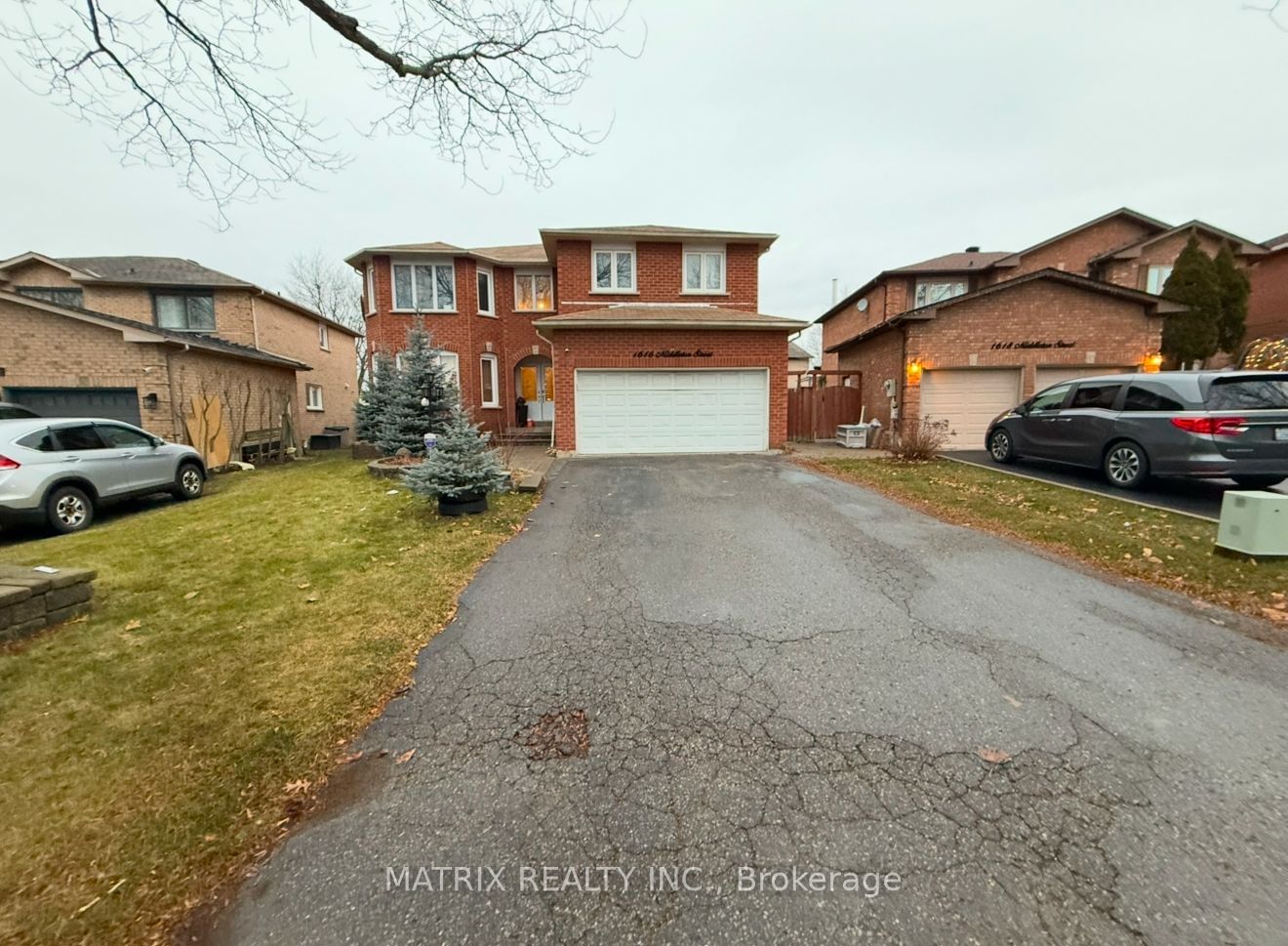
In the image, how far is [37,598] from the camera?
3881 mm

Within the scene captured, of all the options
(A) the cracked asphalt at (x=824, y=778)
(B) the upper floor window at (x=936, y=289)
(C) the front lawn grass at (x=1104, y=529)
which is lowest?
(A) the cracked asphalt at (x=824, y=778)

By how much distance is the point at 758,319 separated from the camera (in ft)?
46.2

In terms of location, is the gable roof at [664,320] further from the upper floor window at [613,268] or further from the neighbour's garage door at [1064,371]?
the neighbour's garage door at [1064,371]

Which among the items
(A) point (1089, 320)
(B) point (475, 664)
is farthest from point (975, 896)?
(A) point (1089, 320)

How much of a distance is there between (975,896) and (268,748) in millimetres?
3075

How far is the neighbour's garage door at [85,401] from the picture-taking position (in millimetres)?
12312

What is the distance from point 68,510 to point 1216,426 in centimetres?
1583

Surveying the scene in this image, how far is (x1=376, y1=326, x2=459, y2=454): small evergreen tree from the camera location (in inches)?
475

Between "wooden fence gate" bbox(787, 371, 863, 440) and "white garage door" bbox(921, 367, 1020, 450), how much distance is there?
2.61 m

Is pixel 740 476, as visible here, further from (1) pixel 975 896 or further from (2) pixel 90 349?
(2) pixel 90 349

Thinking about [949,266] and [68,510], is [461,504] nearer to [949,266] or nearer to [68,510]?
[68,510]

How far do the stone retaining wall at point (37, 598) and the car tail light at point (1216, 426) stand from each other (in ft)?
40.5

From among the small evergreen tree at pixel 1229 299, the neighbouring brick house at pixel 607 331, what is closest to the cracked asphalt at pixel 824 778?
the neighbouring brick house at pixel 607 331

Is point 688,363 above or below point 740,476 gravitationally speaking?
above
